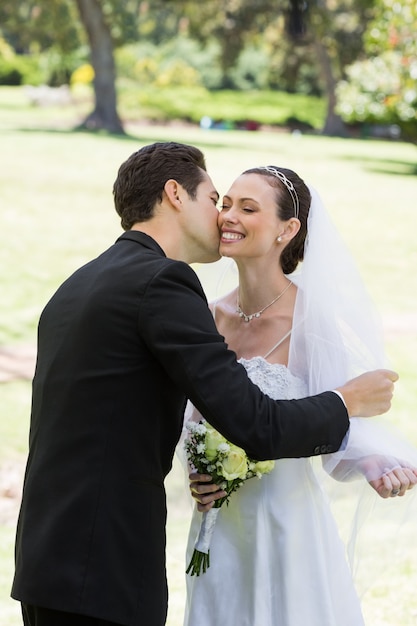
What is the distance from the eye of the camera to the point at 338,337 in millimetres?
3406

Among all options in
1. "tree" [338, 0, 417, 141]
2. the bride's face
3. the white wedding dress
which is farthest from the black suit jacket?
"tree" [338, 0, 417, 141]

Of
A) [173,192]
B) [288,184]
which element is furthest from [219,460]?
[288,184]

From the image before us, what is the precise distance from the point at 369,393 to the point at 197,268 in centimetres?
175

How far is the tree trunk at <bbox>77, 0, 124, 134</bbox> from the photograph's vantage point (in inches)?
1315

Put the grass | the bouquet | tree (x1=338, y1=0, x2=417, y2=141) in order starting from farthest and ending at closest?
1. tree (x1=338, y1=0, x2=417, y2=141)
2. the grass
3. the bouquet

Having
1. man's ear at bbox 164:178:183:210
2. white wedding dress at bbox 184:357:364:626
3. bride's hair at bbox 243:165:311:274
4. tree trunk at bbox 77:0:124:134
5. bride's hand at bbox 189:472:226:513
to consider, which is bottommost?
tree trunk at bbox 77:0:124:134

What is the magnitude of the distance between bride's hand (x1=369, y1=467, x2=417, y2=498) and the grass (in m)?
0.27

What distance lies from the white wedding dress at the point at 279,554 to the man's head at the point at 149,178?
799 mm

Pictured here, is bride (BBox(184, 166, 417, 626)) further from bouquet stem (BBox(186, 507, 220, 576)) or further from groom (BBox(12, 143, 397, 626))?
groom (BBox(12, 143, 397, 626))

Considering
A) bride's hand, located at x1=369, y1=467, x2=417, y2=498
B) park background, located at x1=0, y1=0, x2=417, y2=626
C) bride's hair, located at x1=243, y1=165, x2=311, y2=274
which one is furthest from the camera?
park background, located at x1=0, y1=0, x2=417, y2=626

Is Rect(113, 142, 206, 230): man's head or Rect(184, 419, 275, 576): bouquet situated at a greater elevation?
Rect(113, 142, 206, 230): man's head

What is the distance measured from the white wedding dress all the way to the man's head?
0.80 metres

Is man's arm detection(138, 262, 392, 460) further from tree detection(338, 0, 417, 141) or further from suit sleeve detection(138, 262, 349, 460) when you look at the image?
tree detection(338, 0, 417, 141)

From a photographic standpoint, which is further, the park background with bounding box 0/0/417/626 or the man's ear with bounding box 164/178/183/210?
the park background with bounding box 0/0/417/626
